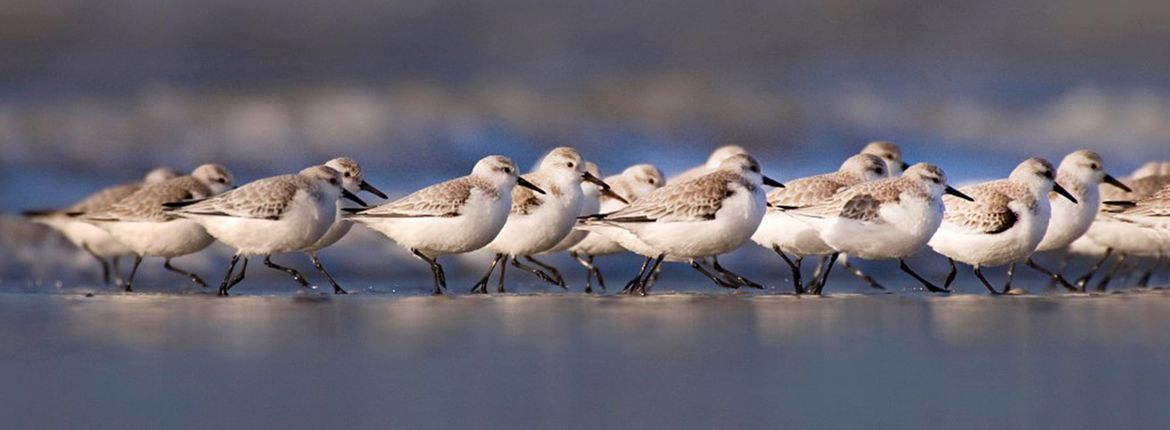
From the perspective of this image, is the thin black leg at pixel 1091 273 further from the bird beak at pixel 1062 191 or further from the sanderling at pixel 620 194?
the sanderling at pixel 620 194

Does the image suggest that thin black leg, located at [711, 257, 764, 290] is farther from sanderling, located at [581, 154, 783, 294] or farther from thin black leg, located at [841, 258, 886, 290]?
thin black leg, located at [841, 258, 886, 290]

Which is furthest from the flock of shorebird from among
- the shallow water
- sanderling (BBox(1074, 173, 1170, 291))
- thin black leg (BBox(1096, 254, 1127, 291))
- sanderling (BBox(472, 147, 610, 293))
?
the shallow water

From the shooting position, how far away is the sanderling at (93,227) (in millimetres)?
10727

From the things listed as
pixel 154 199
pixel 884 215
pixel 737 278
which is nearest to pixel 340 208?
pixel 154 199

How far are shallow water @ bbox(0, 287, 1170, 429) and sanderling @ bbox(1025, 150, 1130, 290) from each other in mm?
1852

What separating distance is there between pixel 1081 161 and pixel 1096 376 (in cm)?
484

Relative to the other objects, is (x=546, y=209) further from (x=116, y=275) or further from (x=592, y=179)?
(x=116, y=275)

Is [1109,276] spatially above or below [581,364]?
below

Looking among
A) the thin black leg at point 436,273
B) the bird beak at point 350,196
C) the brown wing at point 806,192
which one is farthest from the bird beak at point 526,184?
the brown wing at point 806,192

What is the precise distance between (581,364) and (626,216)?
10.3 feet

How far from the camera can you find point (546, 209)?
32.7 feet

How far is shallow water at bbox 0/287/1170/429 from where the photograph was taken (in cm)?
541

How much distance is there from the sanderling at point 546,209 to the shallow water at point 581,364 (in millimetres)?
1151

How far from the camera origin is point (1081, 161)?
10781 mm
